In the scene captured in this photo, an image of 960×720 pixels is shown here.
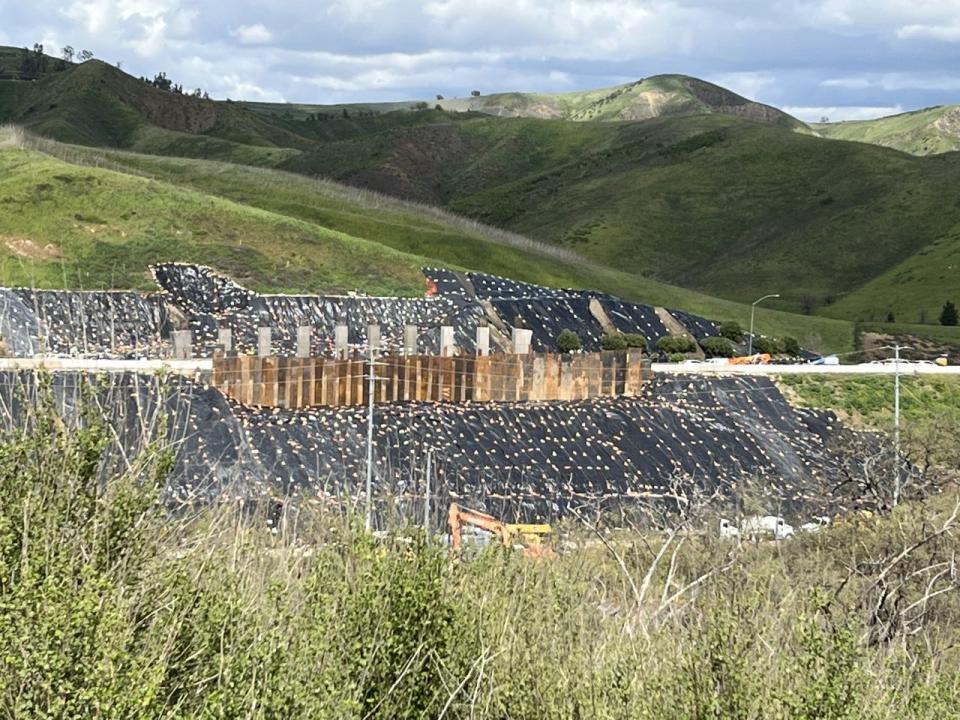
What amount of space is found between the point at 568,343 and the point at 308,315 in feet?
41.5

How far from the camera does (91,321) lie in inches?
2386

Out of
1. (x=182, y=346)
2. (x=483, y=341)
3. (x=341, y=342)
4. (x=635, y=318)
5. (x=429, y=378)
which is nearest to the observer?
(x=429, y=378)

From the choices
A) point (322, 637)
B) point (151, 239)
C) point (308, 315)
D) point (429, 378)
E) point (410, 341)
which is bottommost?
point (429, 378)

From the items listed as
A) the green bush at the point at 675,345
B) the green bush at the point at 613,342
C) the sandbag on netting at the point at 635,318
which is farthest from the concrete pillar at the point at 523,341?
→ the sandbag on netting at the point at 635,318

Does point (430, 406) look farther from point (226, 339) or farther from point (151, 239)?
point (151, 239)

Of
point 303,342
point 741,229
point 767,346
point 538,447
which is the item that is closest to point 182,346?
point 303,342

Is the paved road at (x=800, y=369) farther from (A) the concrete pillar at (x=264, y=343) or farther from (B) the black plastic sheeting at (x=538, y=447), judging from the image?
(A) the concrete pillar at (x=264, y=343)

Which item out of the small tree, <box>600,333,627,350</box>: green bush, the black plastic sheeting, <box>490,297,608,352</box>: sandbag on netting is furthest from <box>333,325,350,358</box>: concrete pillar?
<box>600,333,627,350</box>: green bush

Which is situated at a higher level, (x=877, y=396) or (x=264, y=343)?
(x=264, y=343)

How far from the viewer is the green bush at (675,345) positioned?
73.7 metres

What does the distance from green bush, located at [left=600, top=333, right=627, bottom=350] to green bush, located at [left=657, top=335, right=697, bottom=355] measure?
2.38 m

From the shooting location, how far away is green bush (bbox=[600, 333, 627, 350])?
71.8 m

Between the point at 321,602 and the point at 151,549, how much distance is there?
5.74 feet

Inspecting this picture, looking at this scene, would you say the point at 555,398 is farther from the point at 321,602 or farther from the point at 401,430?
the point at 321,602
